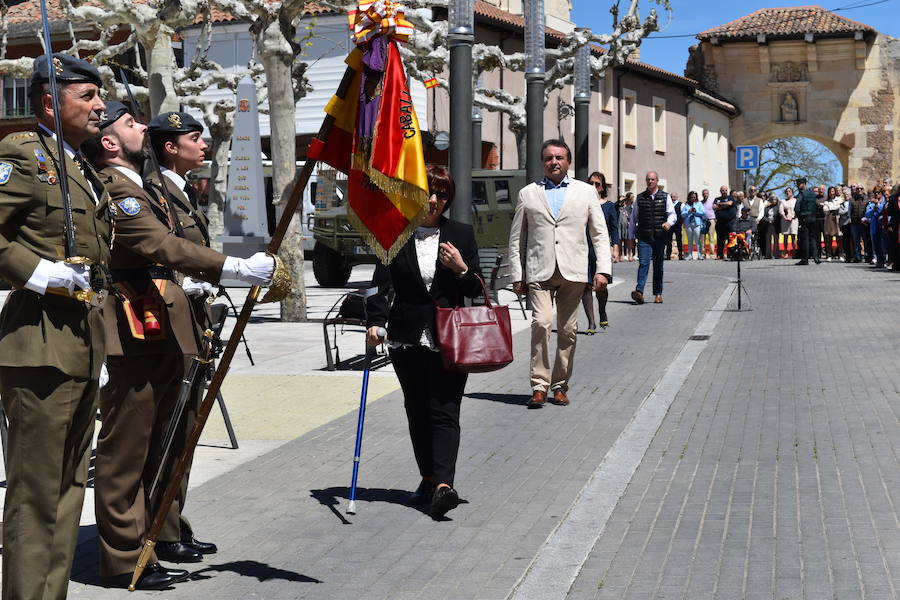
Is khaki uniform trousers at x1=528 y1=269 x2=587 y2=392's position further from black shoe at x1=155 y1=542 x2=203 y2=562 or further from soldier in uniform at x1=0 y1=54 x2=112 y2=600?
soldier in uniform at x1=0 y1=54 x2=112 y2=600

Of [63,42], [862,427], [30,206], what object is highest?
[63,42]

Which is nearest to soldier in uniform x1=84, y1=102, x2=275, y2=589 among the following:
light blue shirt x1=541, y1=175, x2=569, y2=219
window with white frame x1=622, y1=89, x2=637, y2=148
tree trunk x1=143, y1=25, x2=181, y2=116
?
light blue shirt x1=541, y1=175, x2=569, y2=219

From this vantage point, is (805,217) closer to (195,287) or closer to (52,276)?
(195,287)

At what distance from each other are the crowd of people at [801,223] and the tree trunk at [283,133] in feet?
40.2

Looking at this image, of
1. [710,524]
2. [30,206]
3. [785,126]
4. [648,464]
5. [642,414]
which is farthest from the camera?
[785,126]

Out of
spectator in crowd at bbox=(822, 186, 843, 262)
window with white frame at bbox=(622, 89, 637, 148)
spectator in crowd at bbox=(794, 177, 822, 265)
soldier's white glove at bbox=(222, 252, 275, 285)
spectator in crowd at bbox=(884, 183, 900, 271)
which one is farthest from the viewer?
window with white frame at bbox=(622, 89, 637, 148)

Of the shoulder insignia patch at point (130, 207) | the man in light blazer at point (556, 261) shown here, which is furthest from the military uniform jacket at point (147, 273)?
the man in light blazer at point (556, 261)

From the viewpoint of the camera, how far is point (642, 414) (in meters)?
9.52

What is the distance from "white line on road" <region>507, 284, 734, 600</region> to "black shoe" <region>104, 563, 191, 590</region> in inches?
52.1

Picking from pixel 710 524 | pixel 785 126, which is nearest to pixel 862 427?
pixel 710 524

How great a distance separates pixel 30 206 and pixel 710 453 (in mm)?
4924

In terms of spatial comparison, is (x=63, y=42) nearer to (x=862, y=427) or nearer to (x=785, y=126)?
(x=785, y=126)

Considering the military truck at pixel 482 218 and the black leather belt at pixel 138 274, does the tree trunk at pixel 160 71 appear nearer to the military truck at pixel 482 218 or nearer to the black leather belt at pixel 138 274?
the military truck at pixel 482 218

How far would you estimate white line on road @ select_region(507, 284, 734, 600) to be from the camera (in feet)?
17.0
